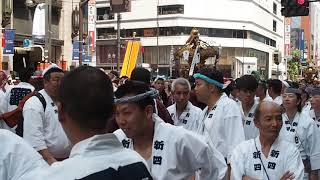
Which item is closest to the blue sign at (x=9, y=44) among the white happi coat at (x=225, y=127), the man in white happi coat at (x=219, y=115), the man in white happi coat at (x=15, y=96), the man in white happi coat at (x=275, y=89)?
the man in white happi coat at (x=15, y=96)

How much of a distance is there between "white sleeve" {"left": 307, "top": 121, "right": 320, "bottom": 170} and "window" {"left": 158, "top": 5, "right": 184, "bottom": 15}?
2538 inches

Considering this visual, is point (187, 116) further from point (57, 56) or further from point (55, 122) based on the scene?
point (57, 56)

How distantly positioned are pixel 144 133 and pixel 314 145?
3747 mm

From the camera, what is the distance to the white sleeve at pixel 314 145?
6.66 meters

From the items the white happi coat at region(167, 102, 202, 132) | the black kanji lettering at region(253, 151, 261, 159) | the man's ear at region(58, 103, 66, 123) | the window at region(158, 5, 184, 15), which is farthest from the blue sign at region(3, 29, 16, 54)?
the window at region(158, 5, 184, 15)

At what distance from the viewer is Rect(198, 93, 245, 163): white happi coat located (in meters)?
5.73

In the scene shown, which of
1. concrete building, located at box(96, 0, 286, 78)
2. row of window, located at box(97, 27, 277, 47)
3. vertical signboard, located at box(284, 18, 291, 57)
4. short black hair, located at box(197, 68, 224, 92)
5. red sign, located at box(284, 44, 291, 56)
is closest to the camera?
short black hair, located at box(197, 68, 224, 92)

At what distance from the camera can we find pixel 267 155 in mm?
4508

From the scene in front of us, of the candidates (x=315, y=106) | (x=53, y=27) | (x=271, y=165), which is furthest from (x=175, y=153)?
(x=53, y=27)

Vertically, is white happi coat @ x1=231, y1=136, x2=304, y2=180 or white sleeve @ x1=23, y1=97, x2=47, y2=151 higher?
white sleeve @ x1=23, y1=97, x2=47, y2=151

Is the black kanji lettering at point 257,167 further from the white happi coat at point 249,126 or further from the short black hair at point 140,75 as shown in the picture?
the white happi coat at point 249,126

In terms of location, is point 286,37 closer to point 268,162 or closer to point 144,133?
point 268,162

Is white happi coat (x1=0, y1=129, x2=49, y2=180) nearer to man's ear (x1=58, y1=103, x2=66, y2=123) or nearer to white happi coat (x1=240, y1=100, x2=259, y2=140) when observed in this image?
man's ear (x1=58, y1=103, x2=66, y2=123)

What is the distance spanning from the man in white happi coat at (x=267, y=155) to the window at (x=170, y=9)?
2627 inches
